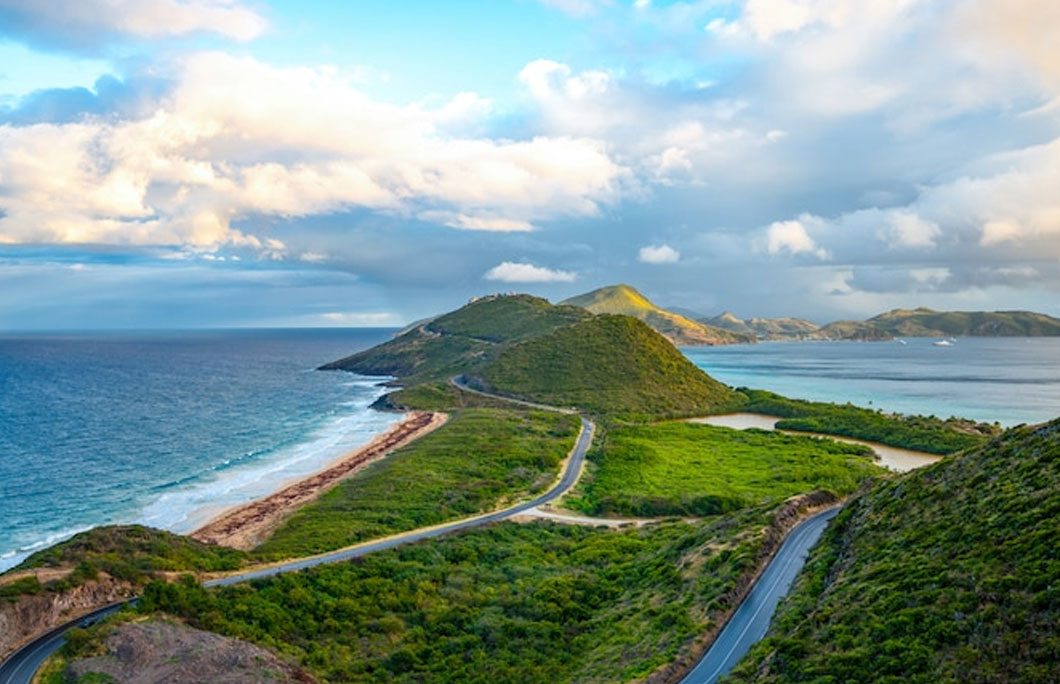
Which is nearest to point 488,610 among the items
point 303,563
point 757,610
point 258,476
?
point 303,563

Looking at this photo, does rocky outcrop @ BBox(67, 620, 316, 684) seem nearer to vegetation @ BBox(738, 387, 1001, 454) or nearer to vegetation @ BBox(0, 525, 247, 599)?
vegetation @ BBox(0, 525, 247, 599)

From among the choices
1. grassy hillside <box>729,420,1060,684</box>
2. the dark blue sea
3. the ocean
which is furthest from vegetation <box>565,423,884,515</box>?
the dark blue sea

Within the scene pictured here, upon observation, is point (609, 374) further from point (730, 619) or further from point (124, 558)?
A: point (730, 619)

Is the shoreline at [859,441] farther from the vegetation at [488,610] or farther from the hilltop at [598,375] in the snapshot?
the vegetation at [488,610]

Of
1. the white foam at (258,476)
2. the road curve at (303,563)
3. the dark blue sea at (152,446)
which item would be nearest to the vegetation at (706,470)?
the road curve at (303,563)

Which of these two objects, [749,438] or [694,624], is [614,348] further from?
[694,624]

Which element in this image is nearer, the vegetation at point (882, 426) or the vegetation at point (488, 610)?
the vegetation at point (488, 610)
